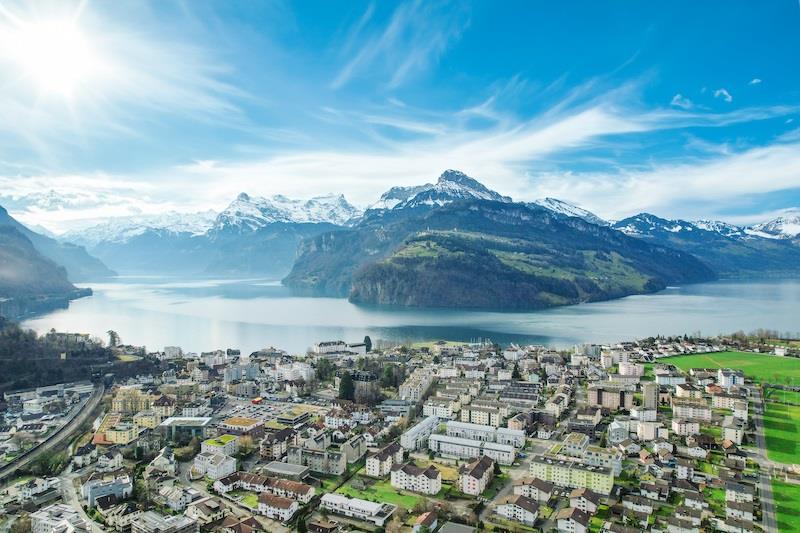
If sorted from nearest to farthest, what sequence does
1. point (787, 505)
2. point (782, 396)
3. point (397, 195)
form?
point (787, 505)
point (782, 396)
point (397, 195)

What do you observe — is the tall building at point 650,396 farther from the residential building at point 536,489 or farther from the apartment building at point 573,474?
the residential building at point 536,489

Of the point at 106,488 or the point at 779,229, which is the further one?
the point at 779,229

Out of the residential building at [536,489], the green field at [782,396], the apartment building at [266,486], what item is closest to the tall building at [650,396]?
the green field at [782,396]

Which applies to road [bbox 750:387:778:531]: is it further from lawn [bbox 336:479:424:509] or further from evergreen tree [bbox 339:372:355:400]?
evergreen tree [bbox 339:372:355:400]

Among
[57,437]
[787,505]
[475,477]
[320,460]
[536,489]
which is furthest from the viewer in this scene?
[57,437]

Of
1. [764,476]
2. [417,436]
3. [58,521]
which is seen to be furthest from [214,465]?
[764,476]

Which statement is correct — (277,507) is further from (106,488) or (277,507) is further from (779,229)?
(779,229)

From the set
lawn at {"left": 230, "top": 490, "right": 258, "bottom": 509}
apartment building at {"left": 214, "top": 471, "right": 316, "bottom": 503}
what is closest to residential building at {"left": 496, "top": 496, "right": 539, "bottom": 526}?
apartment building at {"left": 214, "top": 471, "right": 316, "bottom": 503}
